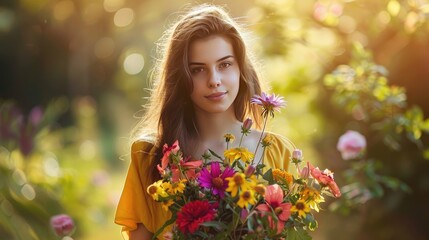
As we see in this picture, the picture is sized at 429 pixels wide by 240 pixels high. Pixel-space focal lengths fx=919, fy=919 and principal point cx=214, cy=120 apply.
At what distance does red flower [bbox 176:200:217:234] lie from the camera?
6.92 feet

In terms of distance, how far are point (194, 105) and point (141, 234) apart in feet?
1.36

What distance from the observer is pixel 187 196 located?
88.2 inches

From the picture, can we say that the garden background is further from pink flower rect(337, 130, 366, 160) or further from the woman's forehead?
the woman's forehead

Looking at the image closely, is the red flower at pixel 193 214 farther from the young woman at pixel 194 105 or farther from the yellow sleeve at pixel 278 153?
the yellow sleeve at pixel 278 153

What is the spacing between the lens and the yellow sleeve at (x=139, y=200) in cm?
267

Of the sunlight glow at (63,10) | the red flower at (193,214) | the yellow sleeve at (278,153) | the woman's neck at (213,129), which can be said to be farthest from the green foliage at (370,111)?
the sunlight glow at (63,10)

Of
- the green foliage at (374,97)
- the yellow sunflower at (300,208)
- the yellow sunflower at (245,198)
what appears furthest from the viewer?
the green foliage at (374,97)

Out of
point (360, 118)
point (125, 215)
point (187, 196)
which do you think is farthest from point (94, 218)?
point (187, 196)

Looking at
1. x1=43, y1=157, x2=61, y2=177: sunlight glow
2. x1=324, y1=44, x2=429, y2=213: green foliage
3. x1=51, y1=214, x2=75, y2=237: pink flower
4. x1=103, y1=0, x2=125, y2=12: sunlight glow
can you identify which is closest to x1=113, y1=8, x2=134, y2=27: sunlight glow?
x1=103, y1=0, x2=125, y2=12: sunlight glow

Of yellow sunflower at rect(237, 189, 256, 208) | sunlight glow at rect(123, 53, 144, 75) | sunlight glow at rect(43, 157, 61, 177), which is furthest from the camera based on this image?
sunlight glow at rect(123, 53, 144, 75)

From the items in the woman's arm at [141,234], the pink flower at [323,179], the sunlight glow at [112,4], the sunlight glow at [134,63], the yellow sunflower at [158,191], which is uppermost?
the sunlight glow at [112,4]

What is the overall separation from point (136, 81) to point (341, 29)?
7.27 metres

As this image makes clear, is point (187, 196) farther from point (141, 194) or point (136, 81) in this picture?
point (136, 81)

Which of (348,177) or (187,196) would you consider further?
(348,177)
